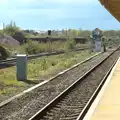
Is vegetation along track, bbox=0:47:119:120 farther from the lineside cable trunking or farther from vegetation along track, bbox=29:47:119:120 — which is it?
the lineside cable trunking

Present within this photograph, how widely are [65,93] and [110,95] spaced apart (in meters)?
2.10

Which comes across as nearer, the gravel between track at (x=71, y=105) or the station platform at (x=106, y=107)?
the station platform at (x=106, y=107)

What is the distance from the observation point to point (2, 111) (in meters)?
14.1

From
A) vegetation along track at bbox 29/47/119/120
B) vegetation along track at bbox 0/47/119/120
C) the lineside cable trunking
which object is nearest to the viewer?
vegetation along track at bbox 29/47/119/120

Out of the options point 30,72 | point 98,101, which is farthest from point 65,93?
point 30,72

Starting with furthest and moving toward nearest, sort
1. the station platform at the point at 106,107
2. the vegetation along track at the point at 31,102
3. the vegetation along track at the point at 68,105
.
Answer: the vegetation along track at the point at 31,102, the vegetation along track at the point at 68,105, the station platform at the point at 106,107

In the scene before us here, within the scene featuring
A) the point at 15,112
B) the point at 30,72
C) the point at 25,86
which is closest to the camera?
the point at 15,112

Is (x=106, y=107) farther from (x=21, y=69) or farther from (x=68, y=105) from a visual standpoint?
(x=21, y=69)

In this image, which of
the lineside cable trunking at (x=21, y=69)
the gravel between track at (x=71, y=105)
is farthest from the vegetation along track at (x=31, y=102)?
the lineside cable trunking at (x=21, y=69)

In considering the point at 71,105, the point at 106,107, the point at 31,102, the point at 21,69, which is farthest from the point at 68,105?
the point at 21,69

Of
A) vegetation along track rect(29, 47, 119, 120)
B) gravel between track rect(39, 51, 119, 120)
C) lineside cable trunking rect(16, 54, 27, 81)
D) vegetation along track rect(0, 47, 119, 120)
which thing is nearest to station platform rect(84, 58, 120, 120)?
vegetation along track rect(29, 47, 119, 120)

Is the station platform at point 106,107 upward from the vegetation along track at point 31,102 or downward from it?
upward

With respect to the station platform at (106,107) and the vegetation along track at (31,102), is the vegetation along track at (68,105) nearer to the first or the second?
the vegetation along track at (31,102)

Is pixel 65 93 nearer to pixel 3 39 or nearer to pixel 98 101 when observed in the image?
pixel 98 101
